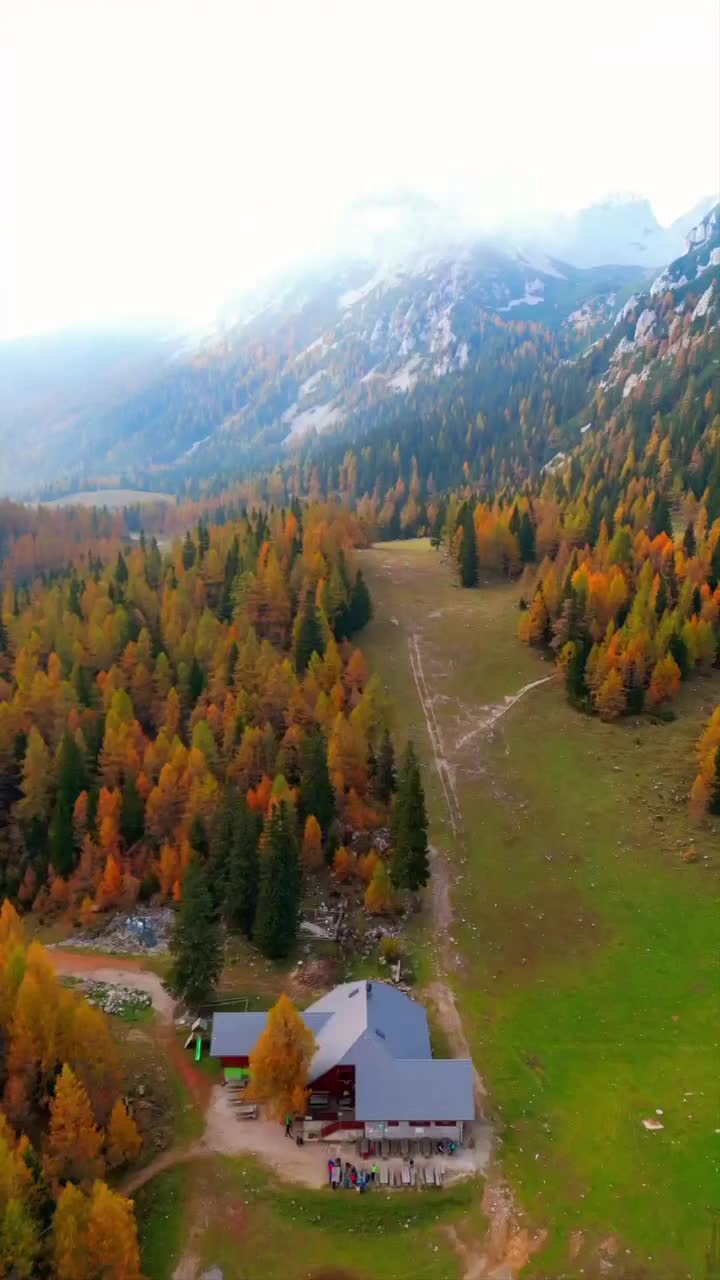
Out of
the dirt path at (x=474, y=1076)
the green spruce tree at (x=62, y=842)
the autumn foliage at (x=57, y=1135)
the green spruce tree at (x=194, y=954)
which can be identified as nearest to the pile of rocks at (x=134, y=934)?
the green spruce tree at (x=62, y=842)

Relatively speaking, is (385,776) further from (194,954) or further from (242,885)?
(194,954)

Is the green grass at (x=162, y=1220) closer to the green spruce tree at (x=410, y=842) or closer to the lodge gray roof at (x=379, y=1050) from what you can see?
the lodge gray roof at (x=379, y=1050)

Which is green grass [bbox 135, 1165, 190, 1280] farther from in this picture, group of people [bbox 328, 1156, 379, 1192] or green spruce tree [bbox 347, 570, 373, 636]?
green spruce tree [bbox 347, 570, 373, 636]

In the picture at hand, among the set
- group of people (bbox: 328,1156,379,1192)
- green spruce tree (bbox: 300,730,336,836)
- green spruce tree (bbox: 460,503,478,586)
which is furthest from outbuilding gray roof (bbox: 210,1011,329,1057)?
green spruce tree (bbox: 460,503,478,586)

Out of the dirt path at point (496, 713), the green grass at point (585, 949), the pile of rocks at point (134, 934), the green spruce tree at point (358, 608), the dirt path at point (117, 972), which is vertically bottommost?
the pile of rocks at point (134, 934)

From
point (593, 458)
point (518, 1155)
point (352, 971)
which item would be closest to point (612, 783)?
point (352, 971)
